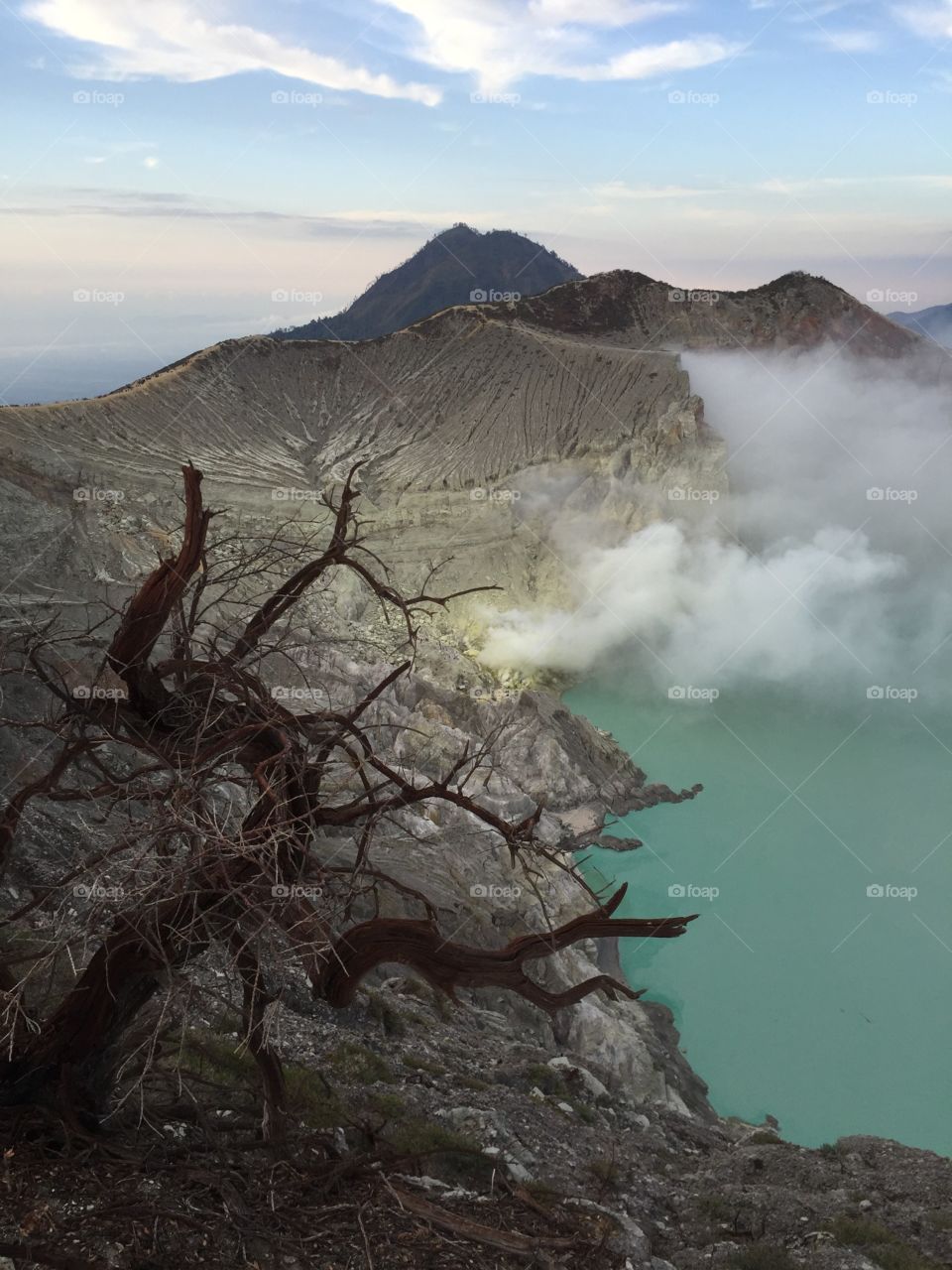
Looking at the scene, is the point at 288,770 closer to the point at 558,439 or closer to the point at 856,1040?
the point at 856,1040

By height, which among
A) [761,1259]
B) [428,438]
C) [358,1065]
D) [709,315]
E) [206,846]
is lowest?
[761,1259]

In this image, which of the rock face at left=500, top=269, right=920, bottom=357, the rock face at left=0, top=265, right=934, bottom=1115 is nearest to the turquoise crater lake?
the rock face at left=0, top=265, right=934, bottom=1115

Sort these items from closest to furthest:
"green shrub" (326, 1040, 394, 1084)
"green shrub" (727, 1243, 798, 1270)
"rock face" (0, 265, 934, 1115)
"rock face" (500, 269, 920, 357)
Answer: "green shrub" (727, 1243, 798, 1270), "green shrub" (326, 1040, 394, 1084), "rock face" (0, 265, 934, 1115), "rock face" (500, 269, 920, 357)

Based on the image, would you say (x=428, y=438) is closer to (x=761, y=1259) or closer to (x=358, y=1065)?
(x=358, y=1065)

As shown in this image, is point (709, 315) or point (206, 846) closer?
point (206, 846)

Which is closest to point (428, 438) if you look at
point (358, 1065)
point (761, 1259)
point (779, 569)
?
point (779, 569)

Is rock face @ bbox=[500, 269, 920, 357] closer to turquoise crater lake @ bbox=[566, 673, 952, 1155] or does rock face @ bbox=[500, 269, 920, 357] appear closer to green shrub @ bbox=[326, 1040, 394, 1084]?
turquoise crater lake @ bbox=[566, 673, 952, 1155]

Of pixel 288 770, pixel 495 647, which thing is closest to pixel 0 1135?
pixel 288 770
